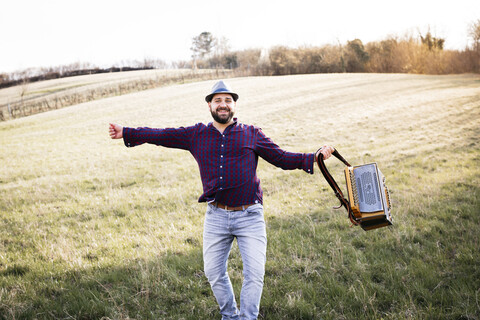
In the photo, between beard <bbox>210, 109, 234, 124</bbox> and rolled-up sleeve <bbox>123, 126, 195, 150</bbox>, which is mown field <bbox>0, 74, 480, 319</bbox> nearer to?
rolled-up sleeve <bbox>123, 126, 195, 150</bbox>

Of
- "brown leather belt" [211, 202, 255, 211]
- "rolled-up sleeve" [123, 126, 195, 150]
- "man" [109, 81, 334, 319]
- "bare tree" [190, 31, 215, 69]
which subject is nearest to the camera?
"man" [109, 81, 334, 319]

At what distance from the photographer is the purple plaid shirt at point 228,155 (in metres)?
3.42

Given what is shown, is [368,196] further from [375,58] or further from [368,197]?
[375,58]

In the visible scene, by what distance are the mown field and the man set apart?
695 millimetres

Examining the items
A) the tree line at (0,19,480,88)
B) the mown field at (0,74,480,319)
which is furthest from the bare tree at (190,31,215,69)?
the mown field at (0,74,480,319)

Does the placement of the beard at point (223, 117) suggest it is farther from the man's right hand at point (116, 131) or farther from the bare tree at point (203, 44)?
the bare tree at point (203, 44)

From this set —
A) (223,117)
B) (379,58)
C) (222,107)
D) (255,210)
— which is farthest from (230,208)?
(379,58)

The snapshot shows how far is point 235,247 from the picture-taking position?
17.7 ft

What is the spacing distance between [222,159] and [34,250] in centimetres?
428

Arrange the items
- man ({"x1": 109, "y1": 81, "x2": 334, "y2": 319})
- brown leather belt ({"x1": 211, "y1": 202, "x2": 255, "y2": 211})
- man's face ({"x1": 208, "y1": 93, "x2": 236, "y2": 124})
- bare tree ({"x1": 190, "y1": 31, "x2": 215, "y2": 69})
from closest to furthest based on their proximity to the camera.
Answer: man ({"x1": 109, "y1": 81, "x2": 334, "y2": 319}) → brown leather belt ({"x1": 211, "y1": 202, "x2": 255, "y2": 211}) → man's face ({"x1": 208, "y1": 93, "x2": 236, "y2": 124}) → bare tree ({"x1": 190, "y1": 31, "x2": 215, "y2": 69})

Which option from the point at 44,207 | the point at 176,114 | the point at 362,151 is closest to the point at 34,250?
the point at 44,207

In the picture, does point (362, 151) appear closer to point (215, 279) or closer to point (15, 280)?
point (215, 279)

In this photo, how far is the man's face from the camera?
11.7 ft

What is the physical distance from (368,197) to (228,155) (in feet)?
5.31
